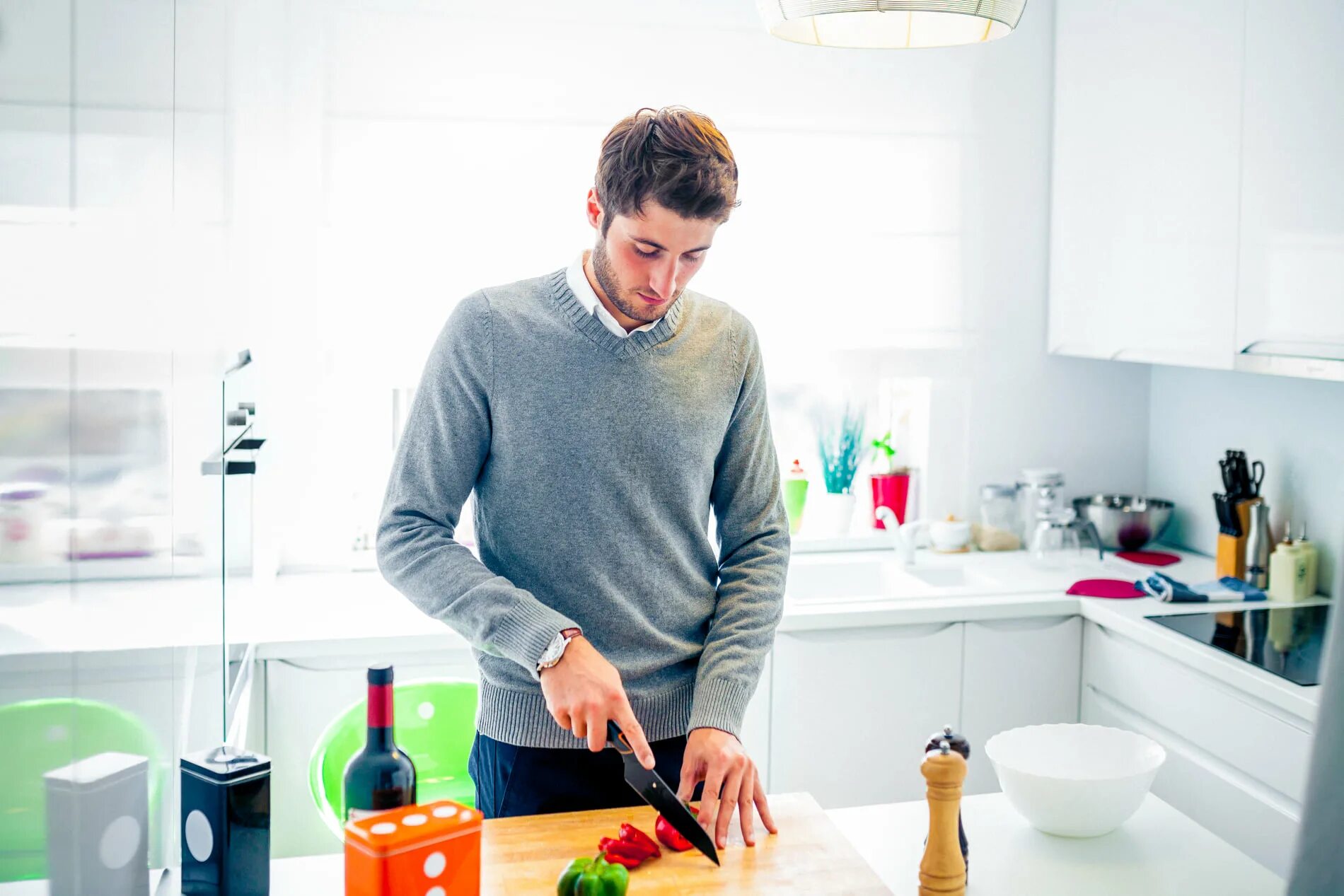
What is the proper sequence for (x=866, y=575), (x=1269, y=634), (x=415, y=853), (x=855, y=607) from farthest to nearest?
(x=866, y=575), (x=855, y=607), (x=1269, y=634), (x=415, y=853)

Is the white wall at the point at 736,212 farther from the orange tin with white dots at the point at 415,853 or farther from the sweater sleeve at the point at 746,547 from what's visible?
the orange tin with white dots at the point at 415,853

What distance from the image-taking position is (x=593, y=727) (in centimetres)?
132

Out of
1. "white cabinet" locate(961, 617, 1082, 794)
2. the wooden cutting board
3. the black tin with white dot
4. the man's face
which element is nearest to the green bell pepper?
the wooden cutting board

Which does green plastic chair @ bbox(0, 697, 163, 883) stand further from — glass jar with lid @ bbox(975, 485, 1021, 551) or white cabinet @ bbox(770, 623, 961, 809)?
glass jar with lid @ bbox(975, 485, 1021, 551)

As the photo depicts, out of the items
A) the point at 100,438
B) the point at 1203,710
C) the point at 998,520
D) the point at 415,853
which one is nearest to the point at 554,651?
the point at 415,853

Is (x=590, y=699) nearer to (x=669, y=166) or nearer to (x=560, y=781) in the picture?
(x=560, y=781)

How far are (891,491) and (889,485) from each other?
0.02 meters

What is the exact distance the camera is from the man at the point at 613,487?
1479 millimetres

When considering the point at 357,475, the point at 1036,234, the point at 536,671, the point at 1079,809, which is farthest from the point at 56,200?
the point at 1036,234

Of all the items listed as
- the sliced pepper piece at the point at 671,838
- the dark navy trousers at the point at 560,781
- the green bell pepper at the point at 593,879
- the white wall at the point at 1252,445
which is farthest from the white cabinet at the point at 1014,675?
the green bell pepper at the point at 593,879

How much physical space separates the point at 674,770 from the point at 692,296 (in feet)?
2.16

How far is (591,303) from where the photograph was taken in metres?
1.60

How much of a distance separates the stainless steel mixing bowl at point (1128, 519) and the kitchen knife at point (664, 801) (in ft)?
7.72

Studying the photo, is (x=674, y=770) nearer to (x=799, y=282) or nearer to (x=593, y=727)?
(x=593, y=727)
